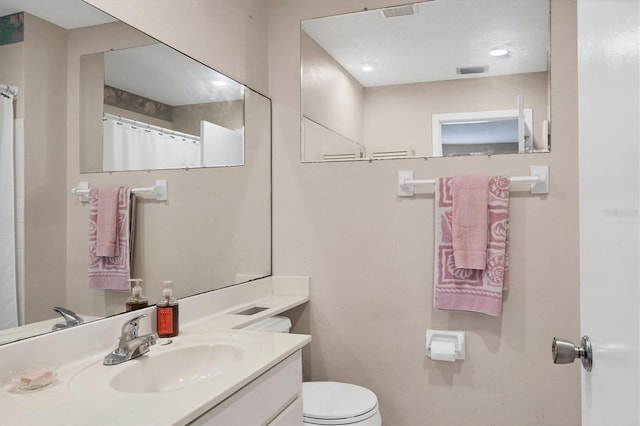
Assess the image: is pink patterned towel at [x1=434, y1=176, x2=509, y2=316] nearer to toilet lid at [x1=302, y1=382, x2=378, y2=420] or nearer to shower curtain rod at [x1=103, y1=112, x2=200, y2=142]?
toilet lid at [x1=302, y1=382, x2=378, y2=420]

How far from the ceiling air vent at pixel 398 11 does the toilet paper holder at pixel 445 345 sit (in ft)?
5.06

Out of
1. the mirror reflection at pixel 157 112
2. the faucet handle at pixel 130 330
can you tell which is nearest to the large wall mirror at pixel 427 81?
the mirror reflection at pixel 157 112

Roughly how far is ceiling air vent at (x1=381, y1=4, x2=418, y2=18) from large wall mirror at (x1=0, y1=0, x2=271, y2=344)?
0.76 meters

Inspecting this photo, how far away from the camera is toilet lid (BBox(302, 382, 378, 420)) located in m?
1.78

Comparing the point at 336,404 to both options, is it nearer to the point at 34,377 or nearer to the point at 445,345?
the point at 445,345

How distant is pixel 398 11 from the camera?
7.34ft

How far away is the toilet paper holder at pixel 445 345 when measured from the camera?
206 cm

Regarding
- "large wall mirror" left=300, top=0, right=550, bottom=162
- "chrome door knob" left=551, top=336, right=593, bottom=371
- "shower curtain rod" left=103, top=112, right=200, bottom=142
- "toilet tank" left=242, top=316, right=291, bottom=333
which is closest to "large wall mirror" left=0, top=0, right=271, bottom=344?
"shower curtain rod" left=103, top=112, right=200, bottom=142

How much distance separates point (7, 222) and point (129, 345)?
0.46m

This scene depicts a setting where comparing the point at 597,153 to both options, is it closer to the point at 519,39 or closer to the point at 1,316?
the point at 1,316

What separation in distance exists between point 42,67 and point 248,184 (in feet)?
3.75

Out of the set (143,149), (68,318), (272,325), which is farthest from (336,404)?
(143,149)

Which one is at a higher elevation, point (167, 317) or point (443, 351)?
point (167, 317)

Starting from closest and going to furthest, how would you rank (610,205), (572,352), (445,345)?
(610,205) → (572,352) → (445,345)
